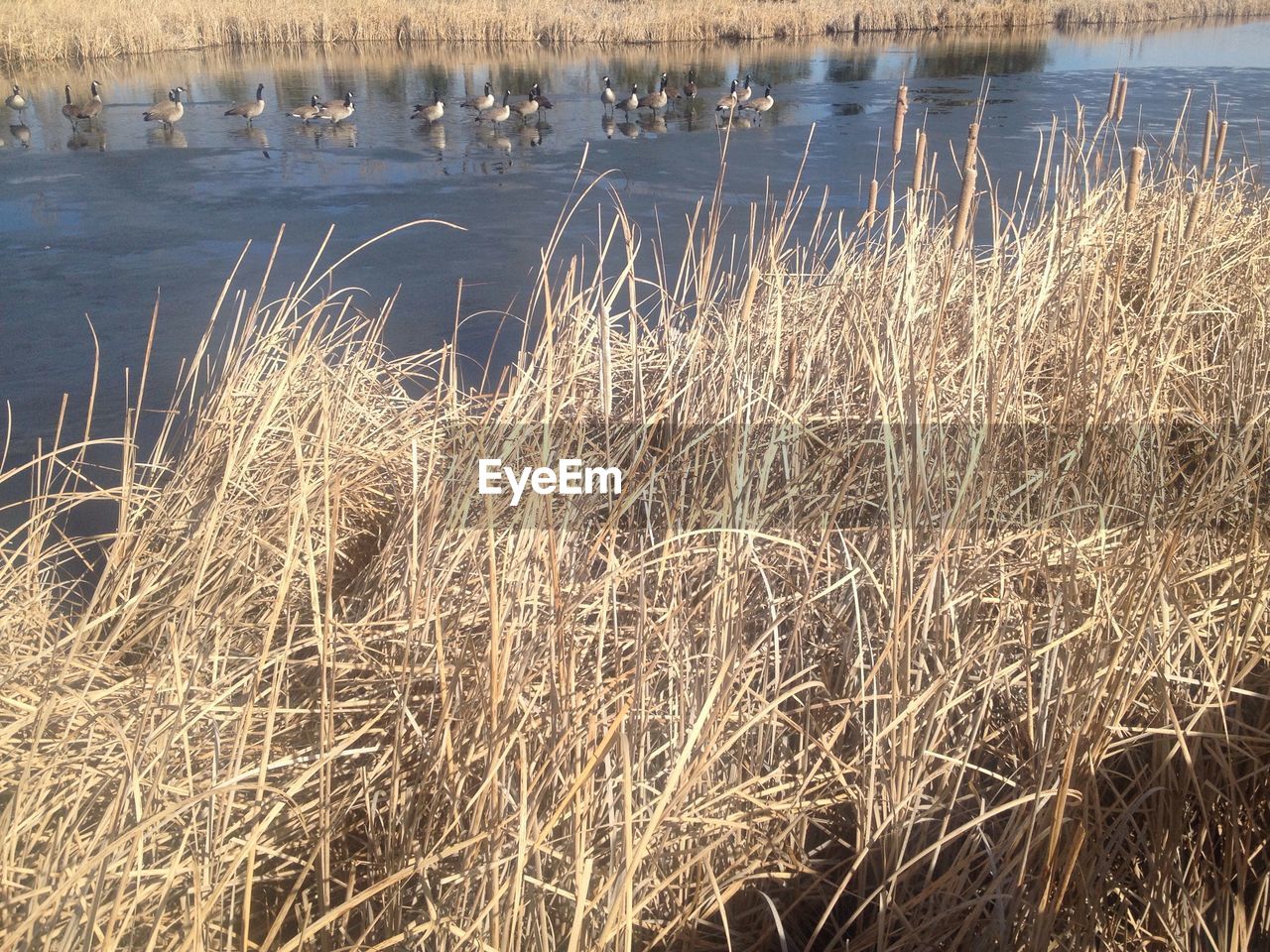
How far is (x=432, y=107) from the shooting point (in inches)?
424

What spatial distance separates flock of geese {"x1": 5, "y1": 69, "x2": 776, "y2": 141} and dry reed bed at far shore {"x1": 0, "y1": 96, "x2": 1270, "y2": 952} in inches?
361

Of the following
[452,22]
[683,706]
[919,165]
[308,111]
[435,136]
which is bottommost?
[683,706]

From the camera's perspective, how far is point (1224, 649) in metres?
1.75

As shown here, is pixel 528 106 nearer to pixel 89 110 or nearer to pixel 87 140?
pixel 87 140

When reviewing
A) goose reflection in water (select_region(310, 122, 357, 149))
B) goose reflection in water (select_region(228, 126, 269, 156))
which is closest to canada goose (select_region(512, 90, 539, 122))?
goose reflection in water (select_region(310, 122, 357, 149))

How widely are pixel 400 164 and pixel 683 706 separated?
27.9 ft

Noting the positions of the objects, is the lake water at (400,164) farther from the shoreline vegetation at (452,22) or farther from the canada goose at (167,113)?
the shoreline vegetation at (452,22)

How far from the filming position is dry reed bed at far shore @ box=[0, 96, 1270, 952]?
1.39m

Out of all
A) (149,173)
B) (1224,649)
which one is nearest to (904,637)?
(1224,649)

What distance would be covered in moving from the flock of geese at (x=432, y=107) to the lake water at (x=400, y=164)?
179 mm

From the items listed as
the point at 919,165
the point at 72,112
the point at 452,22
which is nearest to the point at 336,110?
the point at 72,112

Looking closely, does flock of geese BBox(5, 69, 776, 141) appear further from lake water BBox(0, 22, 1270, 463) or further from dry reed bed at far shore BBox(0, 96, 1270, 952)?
Answer: dry reed bed at far shore BBox(0, 96, 1270, 952)

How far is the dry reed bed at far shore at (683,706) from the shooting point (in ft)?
4.57

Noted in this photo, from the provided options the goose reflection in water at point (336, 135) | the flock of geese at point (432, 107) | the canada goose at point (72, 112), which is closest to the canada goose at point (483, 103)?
the flock of geese at point (432, 107)
